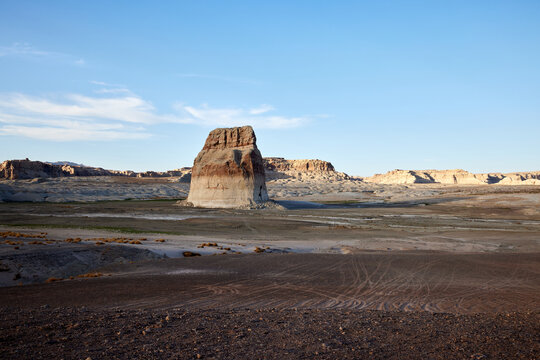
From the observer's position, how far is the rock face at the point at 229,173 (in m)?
51.4

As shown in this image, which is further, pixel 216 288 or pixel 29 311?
pixel 216 288

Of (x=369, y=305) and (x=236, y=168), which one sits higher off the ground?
(x=236, y=168)

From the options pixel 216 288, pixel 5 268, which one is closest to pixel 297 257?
pixel 216 288

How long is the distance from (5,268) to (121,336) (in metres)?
8.83

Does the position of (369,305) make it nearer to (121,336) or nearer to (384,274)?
(384,274)

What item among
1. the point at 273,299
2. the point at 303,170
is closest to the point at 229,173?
the point at 273,299

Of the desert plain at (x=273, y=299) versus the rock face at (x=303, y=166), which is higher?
the rock face at (x=303, y=166)

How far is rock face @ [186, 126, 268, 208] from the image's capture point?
51.4 metres

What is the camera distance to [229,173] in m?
51.9

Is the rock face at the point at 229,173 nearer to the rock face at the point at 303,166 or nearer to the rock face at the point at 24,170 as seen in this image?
the rock face at the point at 24,170

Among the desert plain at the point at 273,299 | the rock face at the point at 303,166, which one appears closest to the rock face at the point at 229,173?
the desert plain at the point at 273,299

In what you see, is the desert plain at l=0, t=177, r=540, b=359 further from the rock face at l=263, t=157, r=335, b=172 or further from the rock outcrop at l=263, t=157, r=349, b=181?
the rock face at l=263, t=157, r=335, b=172

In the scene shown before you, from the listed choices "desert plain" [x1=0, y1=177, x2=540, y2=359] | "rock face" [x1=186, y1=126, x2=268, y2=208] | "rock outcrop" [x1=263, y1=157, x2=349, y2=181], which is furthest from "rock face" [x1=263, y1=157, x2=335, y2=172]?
"desert plain" [x1=0, y1=177, x2=540, y2=359]

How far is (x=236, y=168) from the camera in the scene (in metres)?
51.2
